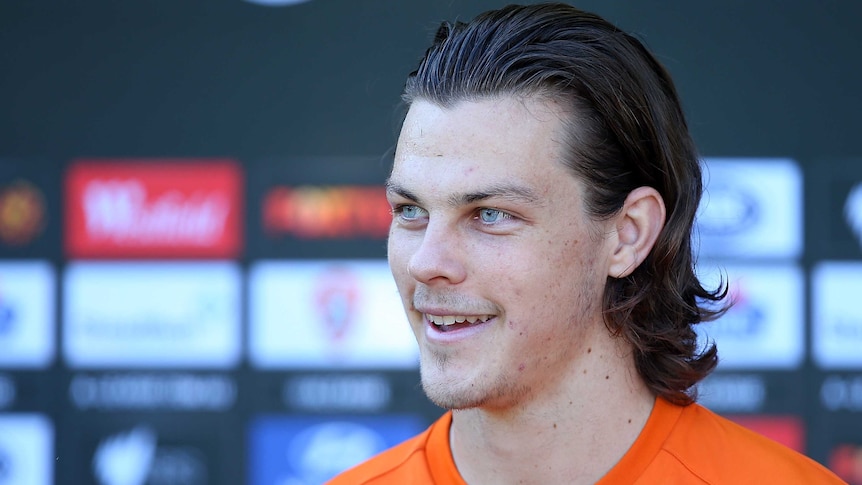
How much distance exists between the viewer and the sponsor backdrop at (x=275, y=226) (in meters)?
2.41

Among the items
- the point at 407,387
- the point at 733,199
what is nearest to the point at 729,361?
the point at 733,199

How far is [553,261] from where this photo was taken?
1.20 meters

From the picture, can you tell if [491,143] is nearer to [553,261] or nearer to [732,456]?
[553,261]

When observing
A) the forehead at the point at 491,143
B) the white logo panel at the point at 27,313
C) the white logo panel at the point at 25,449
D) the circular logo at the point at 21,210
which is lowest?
the white logo panel at the point at 25,449

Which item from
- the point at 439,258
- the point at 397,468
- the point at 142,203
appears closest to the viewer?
the point at 439,258

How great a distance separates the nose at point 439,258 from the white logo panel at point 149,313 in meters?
1.33

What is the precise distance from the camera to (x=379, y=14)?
96.2 inches

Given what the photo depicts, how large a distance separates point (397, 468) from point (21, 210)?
1.44 m

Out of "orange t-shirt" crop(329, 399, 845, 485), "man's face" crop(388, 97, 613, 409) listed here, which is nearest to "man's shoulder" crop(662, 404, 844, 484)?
"orange t-shirt" crop(329, 399, 845, 485)

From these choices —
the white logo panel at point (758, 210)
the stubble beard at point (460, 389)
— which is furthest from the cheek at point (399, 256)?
the white logo panel at point (758, 210)

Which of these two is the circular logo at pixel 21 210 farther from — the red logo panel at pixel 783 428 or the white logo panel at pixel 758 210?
the red logo panel at pixel 783 428

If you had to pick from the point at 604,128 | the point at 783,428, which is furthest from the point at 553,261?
the point at 783,428

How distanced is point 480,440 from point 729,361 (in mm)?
1304

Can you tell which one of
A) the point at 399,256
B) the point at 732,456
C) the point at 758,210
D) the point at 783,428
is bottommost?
the point at 783,428
